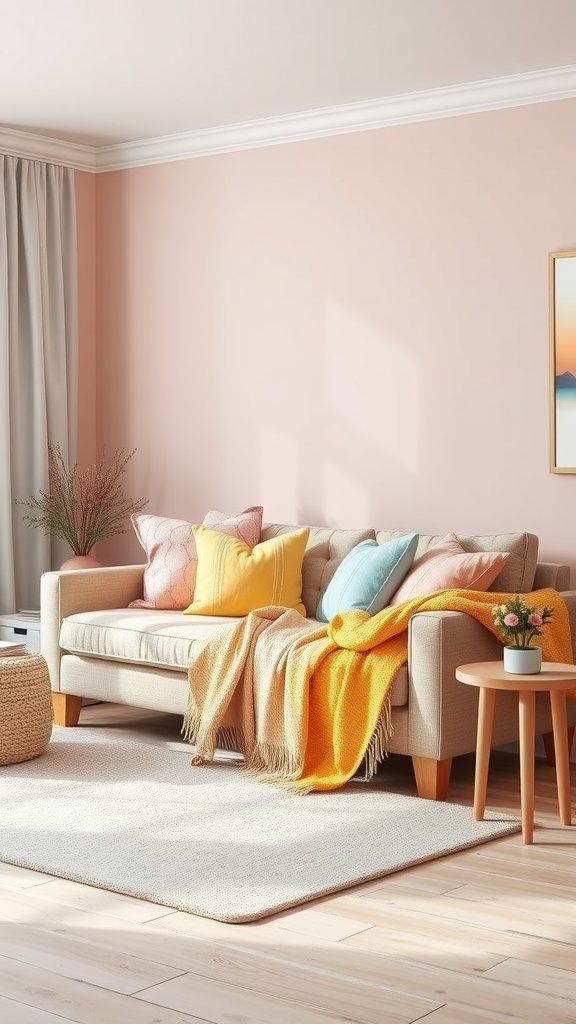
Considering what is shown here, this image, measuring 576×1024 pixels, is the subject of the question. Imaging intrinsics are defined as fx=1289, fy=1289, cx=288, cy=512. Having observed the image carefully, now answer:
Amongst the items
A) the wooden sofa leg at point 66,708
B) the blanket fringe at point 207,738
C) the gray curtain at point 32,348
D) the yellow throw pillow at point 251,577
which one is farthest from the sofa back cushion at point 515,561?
the gray curtain at point 32,348

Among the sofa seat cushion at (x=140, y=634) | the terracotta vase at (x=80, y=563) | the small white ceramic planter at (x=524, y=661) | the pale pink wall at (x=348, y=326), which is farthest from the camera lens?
the terracotta vase at (x=80, y=563)

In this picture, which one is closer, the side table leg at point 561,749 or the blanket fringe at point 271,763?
the side table leg at point 561,749

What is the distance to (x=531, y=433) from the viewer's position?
509 centimetres

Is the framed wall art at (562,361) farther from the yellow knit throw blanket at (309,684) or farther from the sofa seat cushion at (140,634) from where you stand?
the sofa seat cushion at (140,634)

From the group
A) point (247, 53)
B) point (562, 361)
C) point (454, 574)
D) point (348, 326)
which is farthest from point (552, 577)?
point (247, 53)

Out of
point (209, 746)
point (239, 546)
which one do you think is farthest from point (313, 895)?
point (239, 546)

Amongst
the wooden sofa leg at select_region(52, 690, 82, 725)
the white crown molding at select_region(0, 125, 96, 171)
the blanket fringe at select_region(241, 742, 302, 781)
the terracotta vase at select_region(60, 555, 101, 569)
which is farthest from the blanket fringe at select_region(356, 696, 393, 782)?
the white crown molding at select_region(0, 125, 96, 171)

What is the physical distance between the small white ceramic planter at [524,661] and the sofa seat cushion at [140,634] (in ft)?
4.16

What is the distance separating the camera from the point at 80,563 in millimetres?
6121

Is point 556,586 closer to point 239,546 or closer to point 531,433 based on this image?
point 531,433

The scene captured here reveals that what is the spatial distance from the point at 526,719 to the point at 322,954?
1.19 metres

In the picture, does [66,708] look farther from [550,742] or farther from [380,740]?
[550,742]

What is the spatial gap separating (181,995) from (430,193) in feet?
12.0

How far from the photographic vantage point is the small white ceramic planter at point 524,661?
3.90 meters
